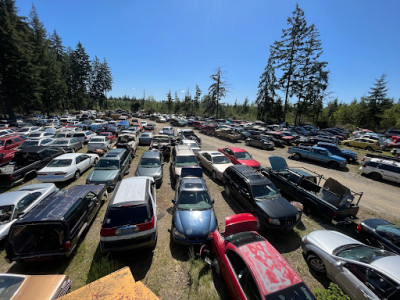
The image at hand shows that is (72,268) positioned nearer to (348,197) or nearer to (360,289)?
(360,289)

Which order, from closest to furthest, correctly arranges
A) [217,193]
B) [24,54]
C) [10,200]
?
[10,200], [217,193], [24,54]

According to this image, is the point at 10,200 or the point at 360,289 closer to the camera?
the point at 360,289

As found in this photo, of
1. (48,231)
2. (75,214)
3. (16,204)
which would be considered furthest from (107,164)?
(48,231)

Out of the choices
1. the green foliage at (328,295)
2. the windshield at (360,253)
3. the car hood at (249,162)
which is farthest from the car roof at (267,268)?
the car hood at (249,162)

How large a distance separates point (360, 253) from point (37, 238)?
30.8ft

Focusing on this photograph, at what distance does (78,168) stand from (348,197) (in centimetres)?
1456

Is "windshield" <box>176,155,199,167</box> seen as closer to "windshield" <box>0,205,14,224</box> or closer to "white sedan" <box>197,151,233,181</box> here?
"white sedan" <box>197,151,233,181</box>

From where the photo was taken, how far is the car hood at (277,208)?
635 centimetres

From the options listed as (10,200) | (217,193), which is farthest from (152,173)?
(10,200)

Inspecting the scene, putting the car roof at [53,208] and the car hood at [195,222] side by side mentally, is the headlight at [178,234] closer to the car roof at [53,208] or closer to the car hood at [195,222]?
the car hood at [195,222]

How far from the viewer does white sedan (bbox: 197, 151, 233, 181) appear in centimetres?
1102

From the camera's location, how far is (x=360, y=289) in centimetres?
387

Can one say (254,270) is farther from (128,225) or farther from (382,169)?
(382,169)

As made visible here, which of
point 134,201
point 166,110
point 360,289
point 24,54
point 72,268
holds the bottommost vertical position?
point 72,268
